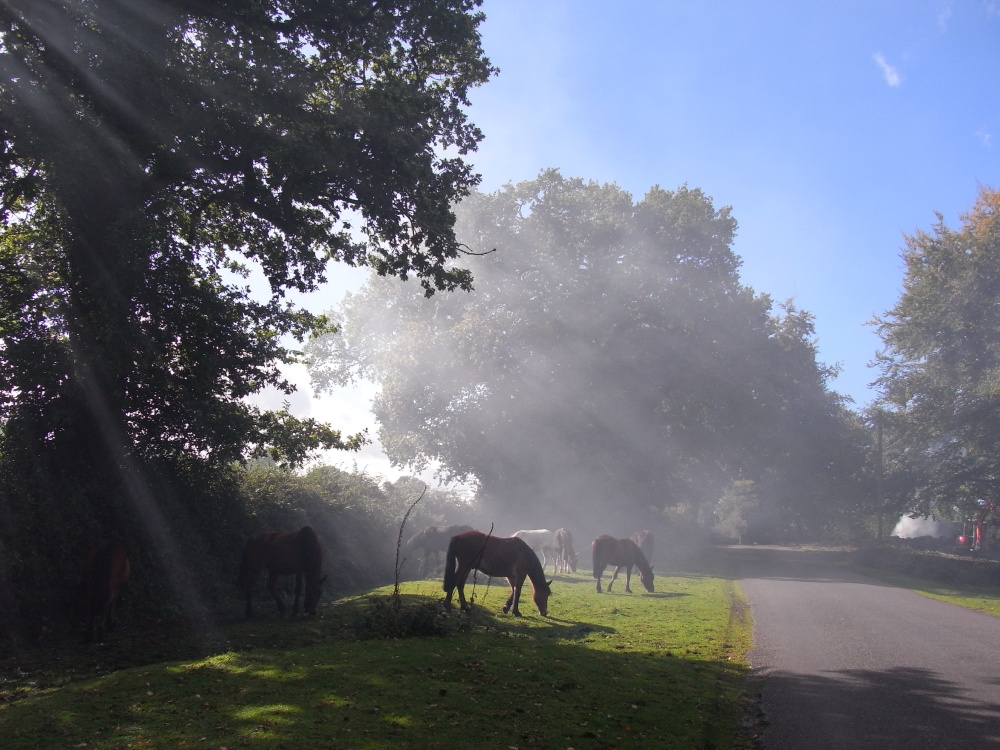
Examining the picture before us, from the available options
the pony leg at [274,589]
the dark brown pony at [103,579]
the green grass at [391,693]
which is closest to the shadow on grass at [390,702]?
the green grass at [391,693]

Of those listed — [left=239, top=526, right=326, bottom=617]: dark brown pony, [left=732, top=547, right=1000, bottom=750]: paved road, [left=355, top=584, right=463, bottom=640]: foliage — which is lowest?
[left=732, top=547, right=1000, bottom=750]: paved road

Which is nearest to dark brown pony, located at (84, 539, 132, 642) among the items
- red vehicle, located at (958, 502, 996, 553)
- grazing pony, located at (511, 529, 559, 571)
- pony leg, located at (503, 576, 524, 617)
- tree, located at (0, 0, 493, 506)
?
tree, located at (0, 0, 493, 506)

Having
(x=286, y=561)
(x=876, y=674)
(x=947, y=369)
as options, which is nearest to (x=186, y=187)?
(x=286, y=561)

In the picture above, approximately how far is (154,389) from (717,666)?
11814 millimetres

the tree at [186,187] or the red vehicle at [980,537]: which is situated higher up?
the tree at [186,187]

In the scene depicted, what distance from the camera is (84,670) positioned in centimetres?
998

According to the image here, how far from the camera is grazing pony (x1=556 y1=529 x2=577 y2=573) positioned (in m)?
32.3

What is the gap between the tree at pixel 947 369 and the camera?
45.3 m

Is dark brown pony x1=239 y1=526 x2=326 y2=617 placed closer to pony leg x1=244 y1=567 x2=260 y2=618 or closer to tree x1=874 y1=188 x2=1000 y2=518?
pony leg x1=244 y1=567 x2=260 y2=618

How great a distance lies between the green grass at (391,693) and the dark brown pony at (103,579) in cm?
45

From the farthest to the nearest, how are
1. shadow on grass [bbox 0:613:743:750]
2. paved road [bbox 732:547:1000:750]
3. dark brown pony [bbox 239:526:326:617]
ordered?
1. dark brown pony [bbox 239:526:326:617]
2. paved road [bbox 732:547:1000:750]
3. shadow on grass [bbox 0:613:743:750]

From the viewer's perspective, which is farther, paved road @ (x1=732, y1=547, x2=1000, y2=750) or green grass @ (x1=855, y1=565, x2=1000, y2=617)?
green grass @ (x1=855, y1=565, x2=1000, y2=617)

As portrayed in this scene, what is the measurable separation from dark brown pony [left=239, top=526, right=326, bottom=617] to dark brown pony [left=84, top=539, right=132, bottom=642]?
2839 millimetres

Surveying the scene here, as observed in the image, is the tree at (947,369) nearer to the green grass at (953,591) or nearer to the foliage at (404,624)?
the green grass at (953,591)
